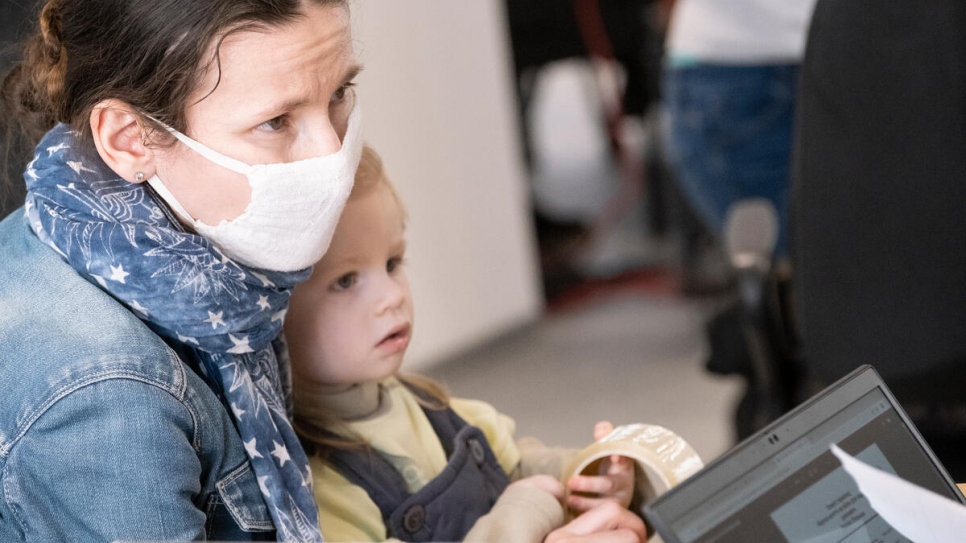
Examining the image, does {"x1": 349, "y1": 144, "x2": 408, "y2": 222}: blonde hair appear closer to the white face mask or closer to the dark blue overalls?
the white face mask

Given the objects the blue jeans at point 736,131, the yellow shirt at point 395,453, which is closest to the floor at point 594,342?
the blue jeans at point 736,131

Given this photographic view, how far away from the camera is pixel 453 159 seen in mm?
2936

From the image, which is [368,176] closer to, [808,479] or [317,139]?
[317,139]

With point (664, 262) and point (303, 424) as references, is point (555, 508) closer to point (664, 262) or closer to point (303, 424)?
point (303, 424)

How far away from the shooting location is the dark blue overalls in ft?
3.14

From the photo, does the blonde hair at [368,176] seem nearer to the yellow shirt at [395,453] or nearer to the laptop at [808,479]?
the yellow shirt at [395,453]

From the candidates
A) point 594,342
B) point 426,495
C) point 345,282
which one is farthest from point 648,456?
point 594,342

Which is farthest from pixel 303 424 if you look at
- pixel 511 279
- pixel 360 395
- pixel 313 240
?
pixel 511 279

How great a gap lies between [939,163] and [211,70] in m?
0.83

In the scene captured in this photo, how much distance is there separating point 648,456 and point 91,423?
1.35ft

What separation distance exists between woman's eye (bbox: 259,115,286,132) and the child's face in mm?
160

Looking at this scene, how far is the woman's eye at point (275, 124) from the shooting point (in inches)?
32.8

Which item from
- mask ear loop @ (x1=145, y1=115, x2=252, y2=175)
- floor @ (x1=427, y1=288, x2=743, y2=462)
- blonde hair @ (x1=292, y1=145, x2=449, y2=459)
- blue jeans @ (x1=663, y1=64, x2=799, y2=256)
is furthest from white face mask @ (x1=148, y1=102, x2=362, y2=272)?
floor @ (x1=427, y1=288, x2=743, y2=462)

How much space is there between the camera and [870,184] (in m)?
1.29
